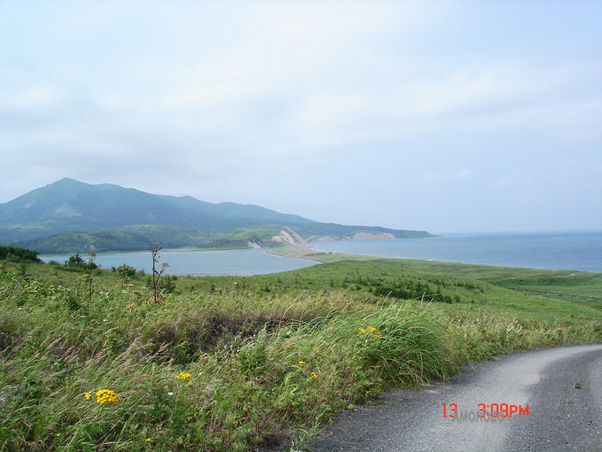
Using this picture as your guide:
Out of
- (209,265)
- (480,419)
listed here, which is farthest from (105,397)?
(209,265)

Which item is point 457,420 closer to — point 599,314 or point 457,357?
point 457,357

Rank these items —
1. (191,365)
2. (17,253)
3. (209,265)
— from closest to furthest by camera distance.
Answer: (191,365) < (17,253) < (209,265)

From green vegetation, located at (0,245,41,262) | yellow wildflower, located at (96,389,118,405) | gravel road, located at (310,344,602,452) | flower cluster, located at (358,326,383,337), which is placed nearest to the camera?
yellow wildflower, located at (96,389,118,405)

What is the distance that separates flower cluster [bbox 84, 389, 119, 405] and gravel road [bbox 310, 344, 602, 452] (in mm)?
1692

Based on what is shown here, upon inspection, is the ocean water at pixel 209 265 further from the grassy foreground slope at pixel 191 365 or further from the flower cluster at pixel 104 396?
the flower cluster at pixel 104 396

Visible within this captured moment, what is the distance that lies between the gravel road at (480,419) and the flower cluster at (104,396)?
1.69 m

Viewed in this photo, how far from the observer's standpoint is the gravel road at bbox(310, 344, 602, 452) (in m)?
3.28

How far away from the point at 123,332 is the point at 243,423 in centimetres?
263

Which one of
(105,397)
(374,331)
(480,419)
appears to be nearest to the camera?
(105,397)

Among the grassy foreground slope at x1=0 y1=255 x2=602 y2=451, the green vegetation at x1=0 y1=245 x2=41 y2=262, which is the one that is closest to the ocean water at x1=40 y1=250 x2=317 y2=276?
the green vegetation at x1=0 y1=245 x2=41 y2=262
